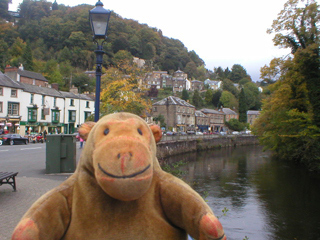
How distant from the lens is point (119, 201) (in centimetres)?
220

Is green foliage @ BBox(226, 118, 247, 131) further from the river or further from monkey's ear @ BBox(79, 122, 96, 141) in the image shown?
monkey's ear @ BBox(79, 122, 96, 141)

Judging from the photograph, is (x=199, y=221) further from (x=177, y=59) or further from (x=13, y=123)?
(x=177, y=59)

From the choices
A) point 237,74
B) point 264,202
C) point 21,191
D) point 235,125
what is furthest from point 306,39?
point 237,74

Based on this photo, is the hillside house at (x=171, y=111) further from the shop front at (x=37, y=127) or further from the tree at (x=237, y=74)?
the tree at (x=237, y=74)

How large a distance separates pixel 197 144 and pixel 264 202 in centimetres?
3230

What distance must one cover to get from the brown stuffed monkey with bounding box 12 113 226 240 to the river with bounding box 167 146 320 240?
597 cm

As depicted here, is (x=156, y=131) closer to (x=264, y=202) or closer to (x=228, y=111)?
(x=264, y=202)

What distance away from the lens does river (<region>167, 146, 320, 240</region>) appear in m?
11.5

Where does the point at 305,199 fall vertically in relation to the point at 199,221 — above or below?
below

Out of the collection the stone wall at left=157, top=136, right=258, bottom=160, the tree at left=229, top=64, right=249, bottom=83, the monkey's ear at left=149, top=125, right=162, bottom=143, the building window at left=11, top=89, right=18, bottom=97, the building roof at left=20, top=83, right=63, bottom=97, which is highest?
the tree at left=229, top=64, right=249, bottom=83

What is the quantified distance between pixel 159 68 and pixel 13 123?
103 metres

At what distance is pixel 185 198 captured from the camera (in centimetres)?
220

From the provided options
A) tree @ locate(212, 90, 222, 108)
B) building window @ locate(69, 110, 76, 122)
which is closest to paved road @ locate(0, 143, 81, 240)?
building window @ locate(69, 110, 76, 122)

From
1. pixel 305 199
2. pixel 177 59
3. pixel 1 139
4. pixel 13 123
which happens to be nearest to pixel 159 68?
pixel 177 59
